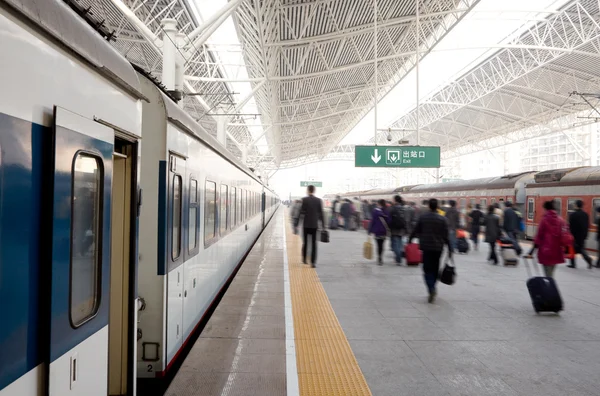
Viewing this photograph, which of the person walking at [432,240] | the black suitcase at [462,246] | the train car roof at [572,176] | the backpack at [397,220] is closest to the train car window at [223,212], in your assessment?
the person walking at [432,240]

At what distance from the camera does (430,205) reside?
715 cm

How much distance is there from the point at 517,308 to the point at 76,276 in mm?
6417

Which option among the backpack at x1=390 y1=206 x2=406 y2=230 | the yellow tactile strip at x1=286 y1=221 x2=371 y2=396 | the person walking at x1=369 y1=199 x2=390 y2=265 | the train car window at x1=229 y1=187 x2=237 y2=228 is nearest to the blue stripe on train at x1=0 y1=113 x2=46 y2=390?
the yellow tactile strip at x1=286 y1=221 x2=371 y2=396

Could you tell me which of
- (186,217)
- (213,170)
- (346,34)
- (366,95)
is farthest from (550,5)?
(186,217)

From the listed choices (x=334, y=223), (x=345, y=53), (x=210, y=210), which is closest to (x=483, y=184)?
(x=334, y=223)

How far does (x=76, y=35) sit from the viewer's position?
2.24 metres

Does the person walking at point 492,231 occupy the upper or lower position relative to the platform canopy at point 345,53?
lower

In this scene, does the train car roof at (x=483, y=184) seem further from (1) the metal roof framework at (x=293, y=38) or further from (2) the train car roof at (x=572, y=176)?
(1) the metal roof framework at (x=293, y=38)

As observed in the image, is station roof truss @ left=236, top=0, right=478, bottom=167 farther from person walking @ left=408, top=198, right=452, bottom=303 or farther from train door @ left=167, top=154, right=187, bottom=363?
train door @ left=167, top=154, right=187, bottom=363

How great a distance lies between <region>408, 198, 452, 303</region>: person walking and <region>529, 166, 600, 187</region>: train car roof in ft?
32.6

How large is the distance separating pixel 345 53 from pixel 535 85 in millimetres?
17785

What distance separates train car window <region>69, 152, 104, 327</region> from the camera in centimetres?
221

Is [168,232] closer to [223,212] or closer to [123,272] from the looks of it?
[123,272]

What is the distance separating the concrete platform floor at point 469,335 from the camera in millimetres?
4090
